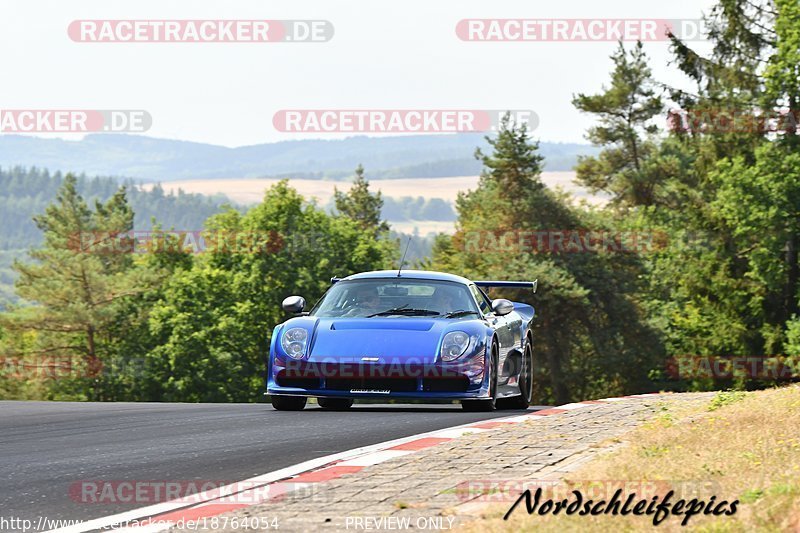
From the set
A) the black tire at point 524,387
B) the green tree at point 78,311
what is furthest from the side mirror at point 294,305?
the green tree at point 78,311

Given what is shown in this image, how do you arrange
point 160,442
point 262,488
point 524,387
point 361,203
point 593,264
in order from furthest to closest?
point 361,203
point 593,264
point 524,387
point 160,442
point 262,488

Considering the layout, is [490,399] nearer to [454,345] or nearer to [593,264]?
[454,345]

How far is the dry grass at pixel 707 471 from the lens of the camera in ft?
19.0

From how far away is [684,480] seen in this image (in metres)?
6.87

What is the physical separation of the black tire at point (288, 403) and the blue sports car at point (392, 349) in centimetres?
1

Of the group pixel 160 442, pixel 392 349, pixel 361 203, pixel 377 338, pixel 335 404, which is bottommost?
pixel 335 404

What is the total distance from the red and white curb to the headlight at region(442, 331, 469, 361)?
2.57 m

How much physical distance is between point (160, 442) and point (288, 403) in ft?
11.7

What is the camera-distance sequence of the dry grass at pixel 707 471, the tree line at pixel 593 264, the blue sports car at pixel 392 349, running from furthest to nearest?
the tree line at pixel 593 264
the blue sports car at pixel 392 349
the dry grass at pixel 707 471

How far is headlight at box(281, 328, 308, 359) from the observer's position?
1305 cm

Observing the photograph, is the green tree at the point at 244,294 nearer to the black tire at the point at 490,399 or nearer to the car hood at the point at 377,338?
the black tire at the point at 490,399

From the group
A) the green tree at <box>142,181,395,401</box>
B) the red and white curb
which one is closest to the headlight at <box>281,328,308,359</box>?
the red and white curb

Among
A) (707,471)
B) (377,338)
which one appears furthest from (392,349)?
(707,471)

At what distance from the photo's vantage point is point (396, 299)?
14039 mm
